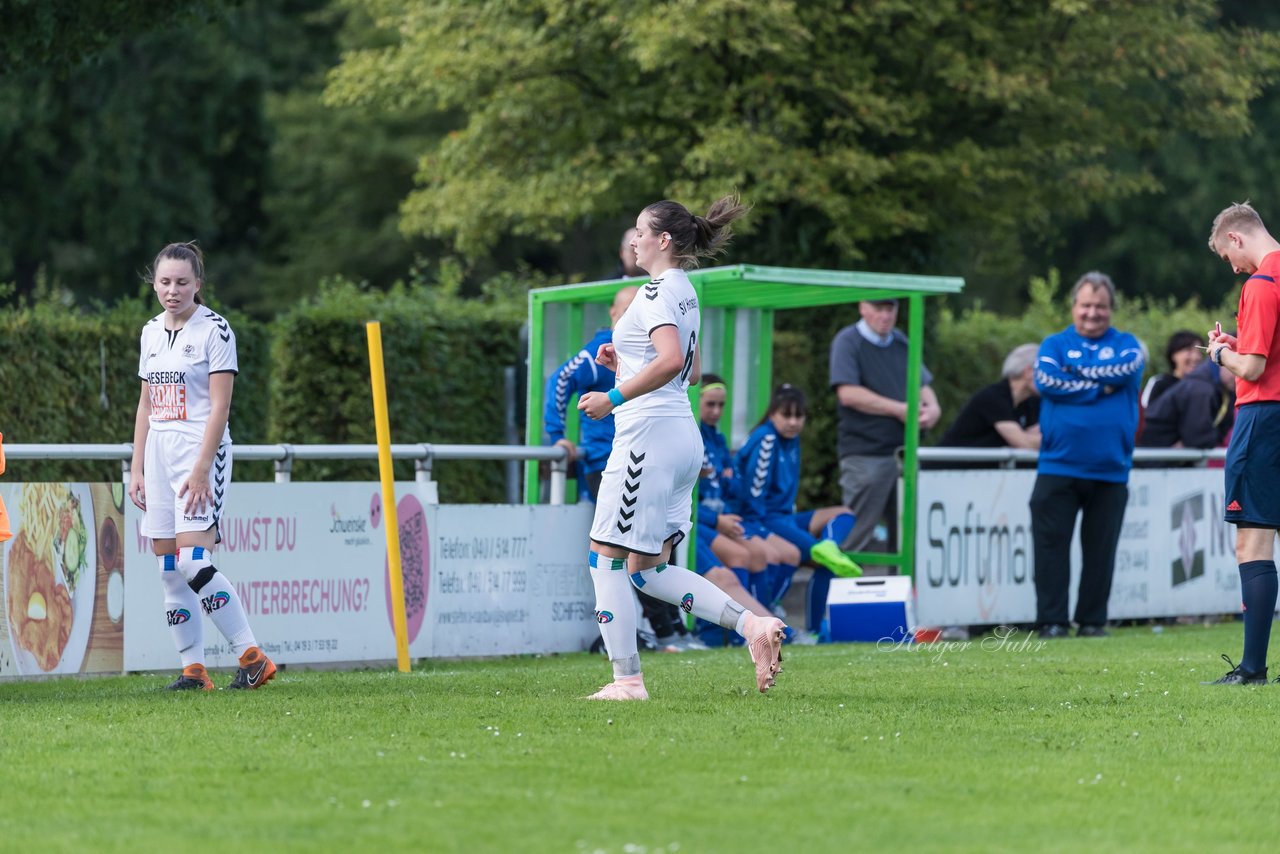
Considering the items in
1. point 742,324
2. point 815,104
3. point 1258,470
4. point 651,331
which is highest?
point 815,104

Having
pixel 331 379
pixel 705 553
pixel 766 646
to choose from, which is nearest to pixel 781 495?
pixel 705 553

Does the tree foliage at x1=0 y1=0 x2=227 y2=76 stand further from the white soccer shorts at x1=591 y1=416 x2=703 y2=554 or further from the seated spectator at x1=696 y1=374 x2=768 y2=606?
the white soccer shorts at x1=591 y1=416 x2=703 y2=554

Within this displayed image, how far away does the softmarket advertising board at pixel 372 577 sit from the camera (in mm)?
10391

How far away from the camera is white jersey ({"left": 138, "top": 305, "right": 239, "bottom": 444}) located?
867 cm

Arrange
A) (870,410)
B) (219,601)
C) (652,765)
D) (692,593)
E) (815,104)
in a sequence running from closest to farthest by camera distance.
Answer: (652,765) → (692,593) → (219,601) → (870,410) → (815,104)

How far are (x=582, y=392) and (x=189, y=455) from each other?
3702 millimetres

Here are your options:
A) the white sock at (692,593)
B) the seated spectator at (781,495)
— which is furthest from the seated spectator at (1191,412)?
the white sock at (692,593)

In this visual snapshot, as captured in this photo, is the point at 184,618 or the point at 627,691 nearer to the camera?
the point at 627,691

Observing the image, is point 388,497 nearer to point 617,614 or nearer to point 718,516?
point 617,614

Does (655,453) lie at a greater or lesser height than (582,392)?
lesser

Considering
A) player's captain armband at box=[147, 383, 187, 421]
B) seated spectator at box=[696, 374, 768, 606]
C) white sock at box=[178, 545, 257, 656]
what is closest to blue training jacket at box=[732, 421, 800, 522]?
seated spectator at box=[696, 374, 768, 606]

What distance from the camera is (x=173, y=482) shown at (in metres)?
8.70

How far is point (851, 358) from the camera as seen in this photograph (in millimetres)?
13836

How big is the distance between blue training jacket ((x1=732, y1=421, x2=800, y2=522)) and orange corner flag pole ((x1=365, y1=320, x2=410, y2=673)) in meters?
3.23
